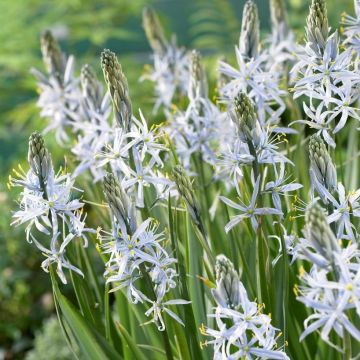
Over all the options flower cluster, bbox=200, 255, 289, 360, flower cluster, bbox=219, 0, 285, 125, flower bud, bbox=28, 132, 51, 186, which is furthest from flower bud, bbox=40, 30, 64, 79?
flower cluster, bbox=200, 255, 289, 360

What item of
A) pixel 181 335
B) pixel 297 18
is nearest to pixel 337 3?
pixel 297 18

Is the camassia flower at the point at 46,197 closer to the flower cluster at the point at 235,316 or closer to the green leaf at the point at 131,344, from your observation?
the green leaf at the point at 131,344

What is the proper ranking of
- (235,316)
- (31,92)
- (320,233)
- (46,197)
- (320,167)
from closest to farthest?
(320,233) < (235,316) < (320,167) < (46,197) < (31,92)

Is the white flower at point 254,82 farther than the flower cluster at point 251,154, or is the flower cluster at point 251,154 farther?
the white flower at point 254,82

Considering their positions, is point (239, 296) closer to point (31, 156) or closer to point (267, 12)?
point (31, 156)

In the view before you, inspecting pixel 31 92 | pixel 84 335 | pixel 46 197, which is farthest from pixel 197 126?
pixel 31 92

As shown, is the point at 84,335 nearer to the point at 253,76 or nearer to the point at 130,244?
the point at 130,244

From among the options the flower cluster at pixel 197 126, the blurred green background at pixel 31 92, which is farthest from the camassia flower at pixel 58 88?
the blurred green background at pixel 31 92
